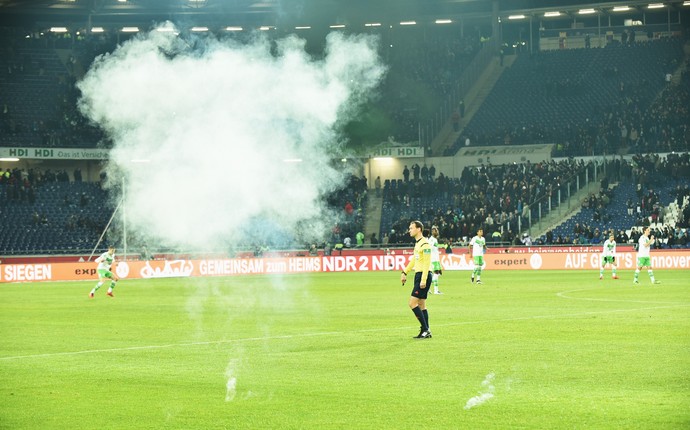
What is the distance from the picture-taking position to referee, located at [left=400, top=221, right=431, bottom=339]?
21.3m

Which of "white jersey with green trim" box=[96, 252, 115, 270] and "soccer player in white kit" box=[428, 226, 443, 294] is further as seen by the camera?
"white jersey with green trim" box=[96, 252, 115, 270]

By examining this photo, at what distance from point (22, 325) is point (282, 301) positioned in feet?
34.8

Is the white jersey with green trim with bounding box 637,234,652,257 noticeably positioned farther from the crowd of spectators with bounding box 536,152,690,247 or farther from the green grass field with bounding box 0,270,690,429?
the crowd of spectators with bounding box 536,152,690,247

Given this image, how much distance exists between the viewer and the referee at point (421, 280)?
2133cm

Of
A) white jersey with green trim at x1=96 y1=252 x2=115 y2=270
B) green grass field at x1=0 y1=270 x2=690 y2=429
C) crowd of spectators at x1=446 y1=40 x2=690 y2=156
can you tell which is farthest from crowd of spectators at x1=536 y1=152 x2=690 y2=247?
white jersey with green trim at x1=96 y1=252 x2=115 y2=270

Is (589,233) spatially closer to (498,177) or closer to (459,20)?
(498,177)

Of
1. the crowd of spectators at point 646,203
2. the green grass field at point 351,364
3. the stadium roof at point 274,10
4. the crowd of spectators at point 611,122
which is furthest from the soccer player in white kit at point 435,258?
the crowd of spectators at point 611,122

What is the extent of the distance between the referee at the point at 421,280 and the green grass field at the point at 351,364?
56 cm

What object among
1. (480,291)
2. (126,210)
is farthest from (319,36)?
(480,291)

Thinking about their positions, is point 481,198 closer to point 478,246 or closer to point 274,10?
point 478,246

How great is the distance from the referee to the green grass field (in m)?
0.56

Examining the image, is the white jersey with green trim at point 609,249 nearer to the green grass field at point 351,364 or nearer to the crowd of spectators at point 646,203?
the crowd of spectators at point 646,203

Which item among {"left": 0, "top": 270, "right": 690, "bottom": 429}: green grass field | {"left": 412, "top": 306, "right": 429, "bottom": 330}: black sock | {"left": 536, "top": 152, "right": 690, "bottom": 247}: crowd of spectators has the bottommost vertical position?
{"left": 0, "top": 270, "right": 690, "bottom": 429}: green grass field

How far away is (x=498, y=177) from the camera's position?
62594mm
